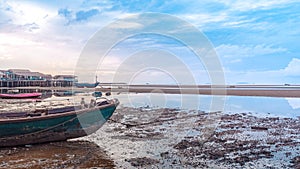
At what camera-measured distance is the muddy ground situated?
29.6ft

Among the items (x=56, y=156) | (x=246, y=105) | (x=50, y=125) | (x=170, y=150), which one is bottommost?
(x=56, y=156)

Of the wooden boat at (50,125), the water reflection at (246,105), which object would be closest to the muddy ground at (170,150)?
the wooden boat at (50,125)

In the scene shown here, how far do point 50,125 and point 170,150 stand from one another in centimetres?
524

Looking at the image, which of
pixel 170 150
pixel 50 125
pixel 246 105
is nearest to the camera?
pixel 170 150

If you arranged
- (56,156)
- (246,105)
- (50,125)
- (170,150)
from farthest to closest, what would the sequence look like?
(246,105), (50,125), (170,150), (56,156)

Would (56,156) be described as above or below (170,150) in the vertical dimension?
below

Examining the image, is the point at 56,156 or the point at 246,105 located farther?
the point at 246,105

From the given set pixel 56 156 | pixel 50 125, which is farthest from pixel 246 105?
pixel 56 156

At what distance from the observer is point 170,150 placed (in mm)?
10695

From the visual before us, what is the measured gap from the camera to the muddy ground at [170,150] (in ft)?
29.6

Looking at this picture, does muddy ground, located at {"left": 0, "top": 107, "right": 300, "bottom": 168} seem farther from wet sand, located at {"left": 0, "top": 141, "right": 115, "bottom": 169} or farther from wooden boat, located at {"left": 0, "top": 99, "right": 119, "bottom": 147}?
wooden boat, located at {"left": 0, "top": 99, "right": 119, "bottom": 147}

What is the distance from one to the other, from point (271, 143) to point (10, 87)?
7098 cm

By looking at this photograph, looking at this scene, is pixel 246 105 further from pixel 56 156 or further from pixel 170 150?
pixel 56 156

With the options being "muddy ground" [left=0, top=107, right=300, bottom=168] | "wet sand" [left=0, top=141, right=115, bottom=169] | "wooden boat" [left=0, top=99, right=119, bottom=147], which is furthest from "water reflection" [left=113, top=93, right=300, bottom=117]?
"wet sand" [left=0, top=141, right=115, bottom=169]
